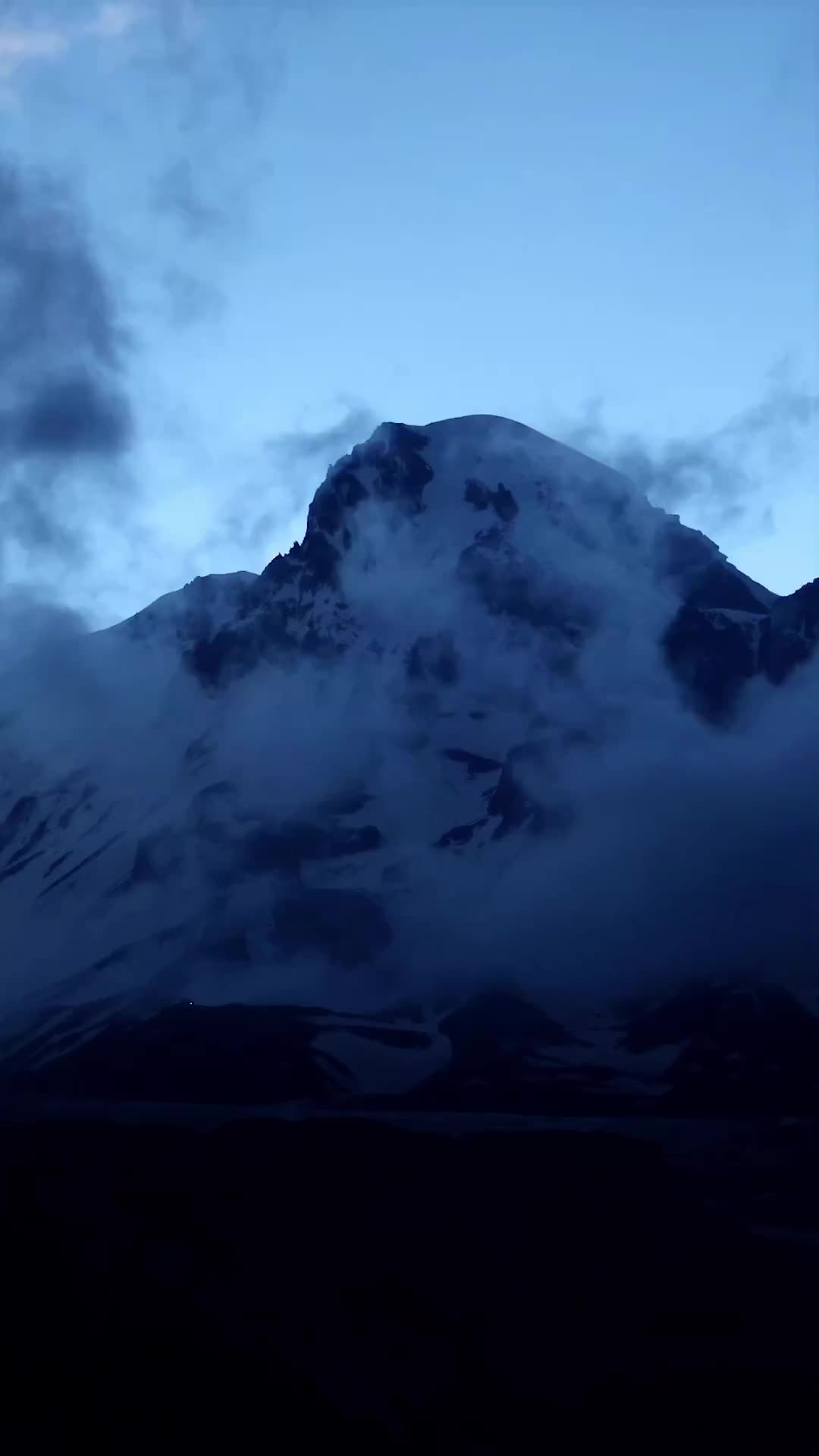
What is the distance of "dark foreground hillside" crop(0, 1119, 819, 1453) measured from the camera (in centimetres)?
9875

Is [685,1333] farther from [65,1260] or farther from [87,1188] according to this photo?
[65,1260]

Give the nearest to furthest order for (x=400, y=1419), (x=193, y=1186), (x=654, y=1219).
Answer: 1. (x=400, y=1419)
2. (x=193, y=1186)
3. (x=654, y=1219)

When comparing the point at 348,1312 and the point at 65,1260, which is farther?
the point at 348,1312

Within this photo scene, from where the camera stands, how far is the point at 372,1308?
139250 mm

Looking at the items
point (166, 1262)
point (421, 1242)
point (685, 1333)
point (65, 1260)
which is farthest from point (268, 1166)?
point (65, 1260)

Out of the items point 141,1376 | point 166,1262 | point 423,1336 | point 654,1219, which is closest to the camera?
point 141,1376

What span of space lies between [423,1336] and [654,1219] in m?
60.1

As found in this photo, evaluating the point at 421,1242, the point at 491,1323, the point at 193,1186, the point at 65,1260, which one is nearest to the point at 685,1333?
the point at 491,1323

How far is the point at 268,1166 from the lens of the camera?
192m

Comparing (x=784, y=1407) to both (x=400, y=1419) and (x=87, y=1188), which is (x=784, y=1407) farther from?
(x=87, y=1188)

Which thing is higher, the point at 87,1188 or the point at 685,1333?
the point at 87,1188

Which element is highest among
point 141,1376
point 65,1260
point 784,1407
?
point 65,1260

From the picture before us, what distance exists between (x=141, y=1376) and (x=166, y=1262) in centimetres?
2301

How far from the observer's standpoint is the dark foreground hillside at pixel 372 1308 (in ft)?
324
